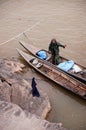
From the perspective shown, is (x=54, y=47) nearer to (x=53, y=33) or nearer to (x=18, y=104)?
(x=18, y=104)

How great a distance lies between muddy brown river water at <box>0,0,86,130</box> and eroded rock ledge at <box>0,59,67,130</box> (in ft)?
1.99

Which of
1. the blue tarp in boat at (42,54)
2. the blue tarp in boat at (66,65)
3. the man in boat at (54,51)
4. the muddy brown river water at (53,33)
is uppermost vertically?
the man in boat at (54,51)

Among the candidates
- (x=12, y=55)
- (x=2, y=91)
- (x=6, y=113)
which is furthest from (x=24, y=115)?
(x=12, y=55)

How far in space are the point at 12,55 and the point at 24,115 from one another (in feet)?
23.3

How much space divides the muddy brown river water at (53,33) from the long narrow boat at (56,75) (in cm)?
32

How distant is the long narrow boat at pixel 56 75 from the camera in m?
10.2

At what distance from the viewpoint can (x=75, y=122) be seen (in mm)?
9430

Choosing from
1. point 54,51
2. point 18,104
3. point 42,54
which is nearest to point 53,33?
point 42,54

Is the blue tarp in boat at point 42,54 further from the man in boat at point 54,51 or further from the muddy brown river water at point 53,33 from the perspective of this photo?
the muddy brown river water at point 53,33

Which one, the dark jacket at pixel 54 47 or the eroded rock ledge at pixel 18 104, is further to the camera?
the dark jacket at pixel 54 47

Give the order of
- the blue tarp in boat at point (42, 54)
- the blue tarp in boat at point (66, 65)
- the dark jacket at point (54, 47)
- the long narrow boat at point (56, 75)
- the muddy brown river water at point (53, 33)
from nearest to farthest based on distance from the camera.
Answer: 1. the muddy brown river water at point (53, 33)
2. the long narrow boat at point (56, 75)
3. the blue tarp in boat at point (66, 65)
4. the dark jacket at point (54, 47)
5. the blue tarp in boat at point (42, 54)

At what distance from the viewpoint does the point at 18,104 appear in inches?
372

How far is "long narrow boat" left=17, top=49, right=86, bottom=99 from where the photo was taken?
1019 centimetres

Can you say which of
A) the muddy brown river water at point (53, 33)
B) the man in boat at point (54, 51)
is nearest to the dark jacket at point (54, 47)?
the man in boat at point (54, 51)
